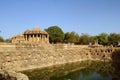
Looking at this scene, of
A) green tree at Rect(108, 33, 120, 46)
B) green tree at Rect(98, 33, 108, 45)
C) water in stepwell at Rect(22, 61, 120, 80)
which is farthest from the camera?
green tree at Rect(98, 33, 108, 45)

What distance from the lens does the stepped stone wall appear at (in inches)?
979

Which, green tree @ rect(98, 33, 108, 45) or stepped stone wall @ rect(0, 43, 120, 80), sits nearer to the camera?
stepped stone wall @ rect(0, 43, 120, 80)

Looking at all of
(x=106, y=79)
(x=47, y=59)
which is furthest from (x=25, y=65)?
(x=106, y=79)

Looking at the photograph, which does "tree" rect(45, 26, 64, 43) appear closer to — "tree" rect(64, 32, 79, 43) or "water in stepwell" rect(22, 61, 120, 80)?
"tree" rect(64, 32, 79, 43)

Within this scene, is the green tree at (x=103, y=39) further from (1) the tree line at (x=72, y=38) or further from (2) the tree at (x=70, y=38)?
(2) the tree at (x=70, y=38)

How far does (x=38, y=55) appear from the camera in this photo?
3000 cm

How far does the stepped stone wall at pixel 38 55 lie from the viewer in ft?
81.6

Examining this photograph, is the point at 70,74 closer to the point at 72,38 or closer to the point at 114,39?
the point at 72,38

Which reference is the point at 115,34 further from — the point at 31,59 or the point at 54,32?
the point at 31,59

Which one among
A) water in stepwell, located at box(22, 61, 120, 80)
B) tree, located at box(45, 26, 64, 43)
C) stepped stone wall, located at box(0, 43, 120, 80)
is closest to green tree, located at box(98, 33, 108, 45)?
tree, located at box(45, 26, 64, 43)

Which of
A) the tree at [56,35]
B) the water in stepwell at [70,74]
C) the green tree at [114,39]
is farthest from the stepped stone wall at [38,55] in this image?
the green tree at [114,39]

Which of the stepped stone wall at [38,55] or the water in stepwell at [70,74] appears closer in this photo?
the water in stepwell at [70,74]

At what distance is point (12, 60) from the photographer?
82.2 feet

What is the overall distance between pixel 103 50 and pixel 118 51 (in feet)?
11.7
